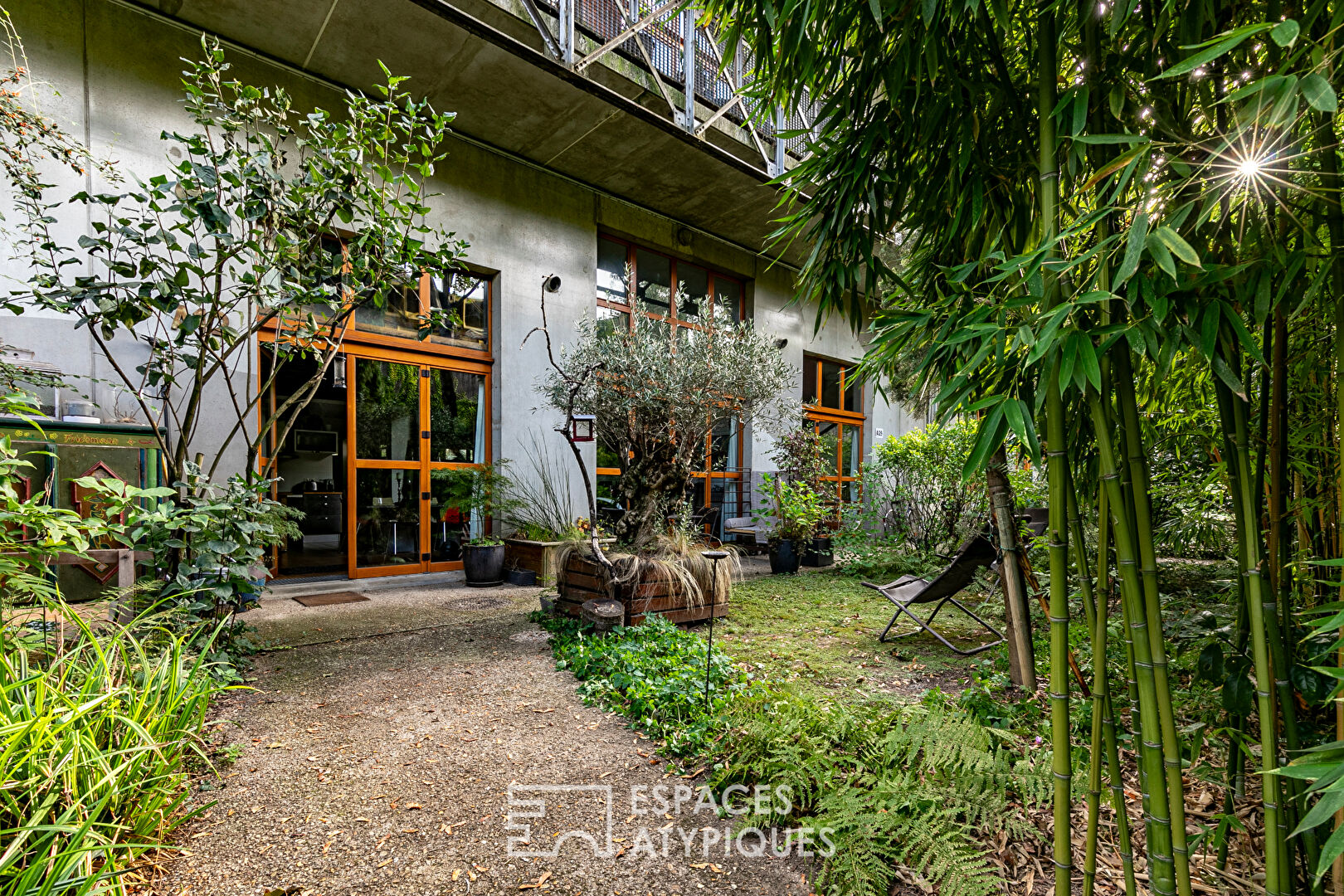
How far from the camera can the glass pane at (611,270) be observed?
25.1 ft

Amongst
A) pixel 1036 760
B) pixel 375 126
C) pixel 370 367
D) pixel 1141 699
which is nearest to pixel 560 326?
pixel 370 367

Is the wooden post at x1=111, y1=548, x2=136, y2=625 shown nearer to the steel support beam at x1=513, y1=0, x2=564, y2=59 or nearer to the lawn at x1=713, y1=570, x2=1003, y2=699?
the lawn at x1=713, y1=570, x2=1003, y2=699

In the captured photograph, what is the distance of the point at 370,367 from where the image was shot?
593cm

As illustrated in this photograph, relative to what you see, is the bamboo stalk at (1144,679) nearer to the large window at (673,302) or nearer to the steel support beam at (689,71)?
the large window at (673,302)

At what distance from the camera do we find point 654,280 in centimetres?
835

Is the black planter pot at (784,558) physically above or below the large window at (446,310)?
below

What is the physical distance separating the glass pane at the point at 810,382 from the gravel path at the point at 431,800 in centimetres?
773

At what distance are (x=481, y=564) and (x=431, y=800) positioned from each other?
3.81 m

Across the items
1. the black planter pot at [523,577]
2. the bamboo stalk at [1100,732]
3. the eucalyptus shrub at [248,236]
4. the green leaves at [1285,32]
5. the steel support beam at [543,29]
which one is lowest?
the black planter pot at [523,577]

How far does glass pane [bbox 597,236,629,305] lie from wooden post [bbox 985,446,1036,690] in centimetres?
592

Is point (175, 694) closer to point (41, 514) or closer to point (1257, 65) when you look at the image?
point (41, 514)

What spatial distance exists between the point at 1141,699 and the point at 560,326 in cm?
657

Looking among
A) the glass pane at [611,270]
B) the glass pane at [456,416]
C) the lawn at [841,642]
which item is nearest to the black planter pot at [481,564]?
the glass pane at [456,416]

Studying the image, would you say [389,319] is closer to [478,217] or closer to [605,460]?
[478,217]
